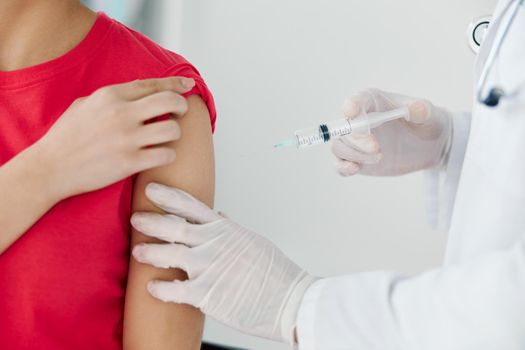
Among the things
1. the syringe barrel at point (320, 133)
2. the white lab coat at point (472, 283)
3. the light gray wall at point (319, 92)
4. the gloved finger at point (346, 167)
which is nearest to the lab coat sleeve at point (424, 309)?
the white lab coat at point (472, 283)

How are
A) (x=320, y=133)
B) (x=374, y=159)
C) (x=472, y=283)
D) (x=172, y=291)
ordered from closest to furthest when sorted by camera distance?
(x=472, y=283) → (x=172, y=291) → (x=320, y=133) → (x=374, y=159)

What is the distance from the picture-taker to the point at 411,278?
104 centimetres

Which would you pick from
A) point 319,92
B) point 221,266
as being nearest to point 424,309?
point 221,266

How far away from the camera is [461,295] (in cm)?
96

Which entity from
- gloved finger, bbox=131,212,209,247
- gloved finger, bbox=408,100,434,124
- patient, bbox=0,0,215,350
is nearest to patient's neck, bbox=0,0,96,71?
patient, bbox=0,0,215,350

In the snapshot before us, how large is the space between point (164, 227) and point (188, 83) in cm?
26

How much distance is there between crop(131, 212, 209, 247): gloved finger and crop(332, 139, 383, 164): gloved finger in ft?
1.60

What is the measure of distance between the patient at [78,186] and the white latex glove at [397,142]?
0.40 m

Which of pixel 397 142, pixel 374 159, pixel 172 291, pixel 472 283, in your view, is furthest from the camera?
pixel 397 142

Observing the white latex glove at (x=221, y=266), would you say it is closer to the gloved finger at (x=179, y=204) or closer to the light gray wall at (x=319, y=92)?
the gloved finger at (x=179, y=204)

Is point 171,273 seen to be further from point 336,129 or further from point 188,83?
point 336,129

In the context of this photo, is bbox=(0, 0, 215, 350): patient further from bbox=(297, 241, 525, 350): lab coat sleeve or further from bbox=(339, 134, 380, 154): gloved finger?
bbox=(339, 134, 380, 154): gloved finger

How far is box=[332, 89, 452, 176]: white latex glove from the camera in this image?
4.56ft

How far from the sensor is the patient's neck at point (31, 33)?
1105 mm
